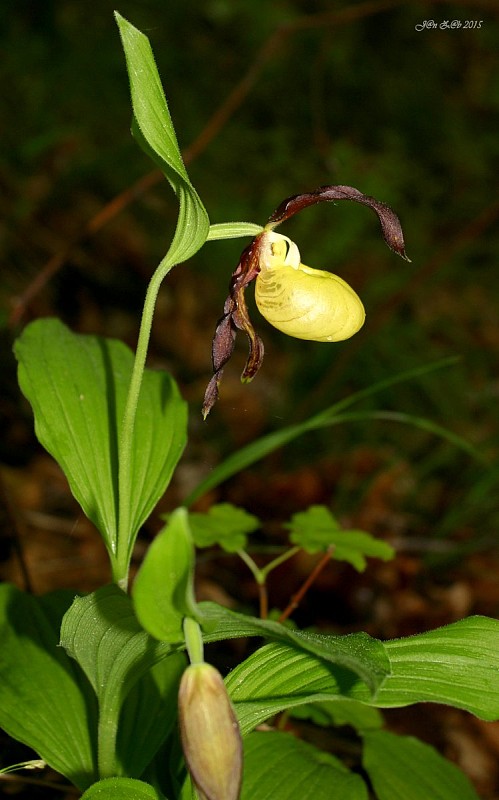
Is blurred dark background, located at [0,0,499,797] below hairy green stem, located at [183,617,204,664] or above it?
below

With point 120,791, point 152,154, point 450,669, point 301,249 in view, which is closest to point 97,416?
point 152,154

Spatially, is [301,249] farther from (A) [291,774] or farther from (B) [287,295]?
(A) [291,774]

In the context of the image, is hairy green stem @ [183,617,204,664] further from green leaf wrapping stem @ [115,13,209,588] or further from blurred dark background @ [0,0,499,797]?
blurred dark background @ [0,0,499,797]

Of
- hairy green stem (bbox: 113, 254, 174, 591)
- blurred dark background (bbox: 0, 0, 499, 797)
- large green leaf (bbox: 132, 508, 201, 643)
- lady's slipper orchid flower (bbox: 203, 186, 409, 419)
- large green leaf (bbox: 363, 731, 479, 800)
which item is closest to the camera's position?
large green leaf (bbox: 132, 508, 201, 643)

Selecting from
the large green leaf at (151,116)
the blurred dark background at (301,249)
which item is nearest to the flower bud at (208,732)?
the large green leaf at (151,116)

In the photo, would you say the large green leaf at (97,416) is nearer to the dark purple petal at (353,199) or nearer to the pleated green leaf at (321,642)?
the pleated green leaf at (321,642)

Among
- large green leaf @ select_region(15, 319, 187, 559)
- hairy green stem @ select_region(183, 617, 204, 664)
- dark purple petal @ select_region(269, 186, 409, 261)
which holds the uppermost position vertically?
dark purple petal @ select_region(269, 186, 409, 261)

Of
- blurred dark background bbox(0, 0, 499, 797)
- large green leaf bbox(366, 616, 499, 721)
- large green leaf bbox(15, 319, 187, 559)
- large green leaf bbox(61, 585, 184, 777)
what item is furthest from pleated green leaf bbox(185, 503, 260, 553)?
large green leaf bbox(366, 616, 499, 721)

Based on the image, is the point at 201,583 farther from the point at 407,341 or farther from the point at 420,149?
the point at 420,149
